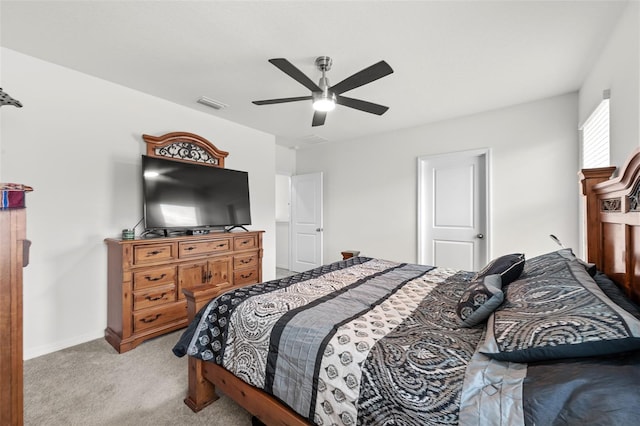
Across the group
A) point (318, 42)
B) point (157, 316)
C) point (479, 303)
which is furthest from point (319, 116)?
point (157, 316)

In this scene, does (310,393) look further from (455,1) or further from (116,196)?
(116,196)

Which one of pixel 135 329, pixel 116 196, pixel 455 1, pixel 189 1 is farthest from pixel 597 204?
pixel 116 196

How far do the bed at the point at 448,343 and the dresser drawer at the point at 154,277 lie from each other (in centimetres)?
115

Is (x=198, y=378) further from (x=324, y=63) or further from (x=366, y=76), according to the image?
(x=324, y=63)

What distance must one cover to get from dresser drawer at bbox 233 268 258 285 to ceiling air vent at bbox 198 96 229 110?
2.07m

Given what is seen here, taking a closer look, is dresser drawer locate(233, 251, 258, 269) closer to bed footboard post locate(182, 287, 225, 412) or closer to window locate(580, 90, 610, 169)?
bed footboard post locate(182, 287, 225, 412)

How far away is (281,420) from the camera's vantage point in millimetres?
1290

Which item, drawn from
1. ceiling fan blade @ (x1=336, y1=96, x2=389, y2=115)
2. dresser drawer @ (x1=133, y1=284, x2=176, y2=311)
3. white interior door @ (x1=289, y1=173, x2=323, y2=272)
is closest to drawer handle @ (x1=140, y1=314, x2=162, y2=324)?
dresser drawer @ (x1=133, y1=284, x2=176, y2=311)

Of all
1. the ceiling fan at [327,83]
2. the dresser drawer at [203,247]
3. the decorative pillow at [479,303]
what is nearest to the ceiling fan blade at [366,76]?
the ceiling fan at [327,83]

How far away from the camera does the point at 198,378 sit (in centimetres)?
170

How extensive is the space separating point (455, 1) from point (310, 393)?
2.37 m

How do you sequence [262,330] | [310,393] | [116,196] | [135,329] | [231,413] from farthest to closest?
[116,196], [135,329], [231,413], [262,330], [310,393]

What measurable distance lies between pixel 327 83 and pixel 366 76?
383 millimetres

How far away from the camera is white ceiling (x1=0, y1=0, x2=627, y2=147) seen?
180 cm
